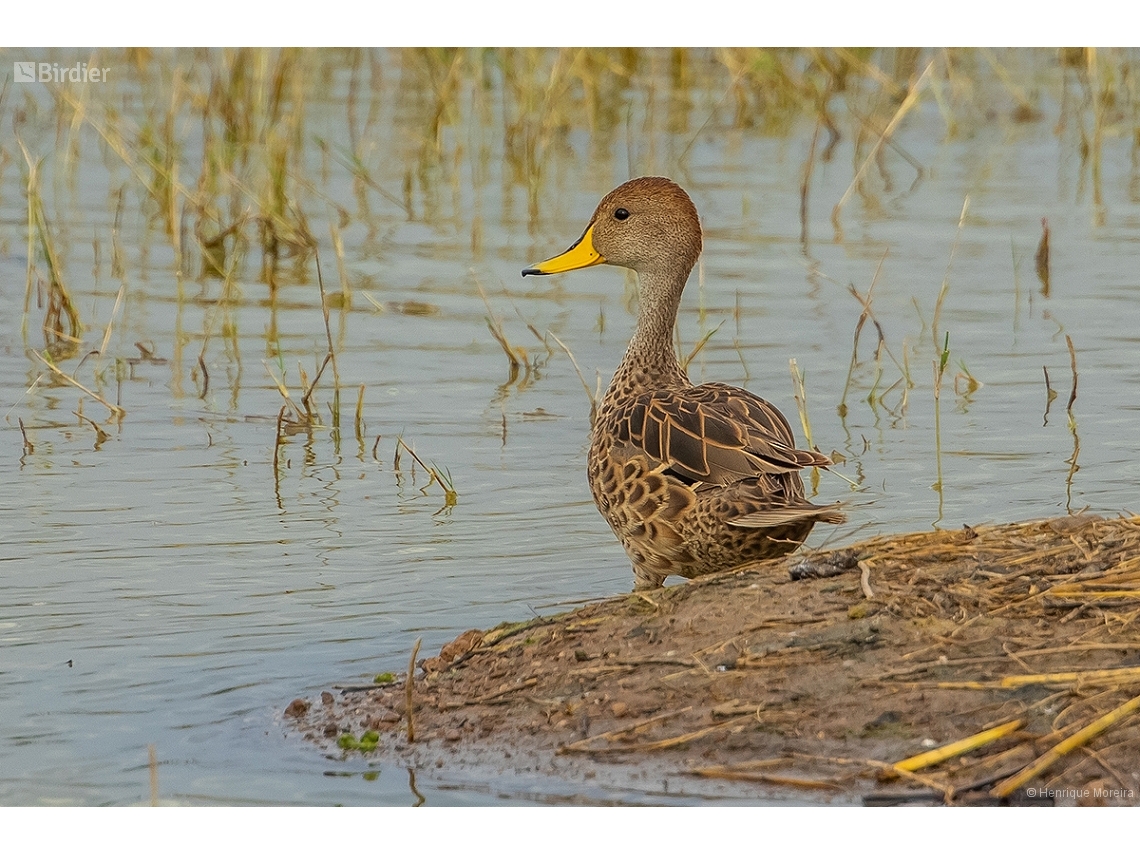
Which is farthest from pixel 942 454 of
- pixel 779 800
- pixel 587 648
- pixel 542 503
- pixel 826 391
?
pixel 779 800

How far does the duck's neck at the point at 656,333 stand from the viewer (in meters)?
6.39

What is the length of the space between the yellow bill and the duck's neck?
0.26m

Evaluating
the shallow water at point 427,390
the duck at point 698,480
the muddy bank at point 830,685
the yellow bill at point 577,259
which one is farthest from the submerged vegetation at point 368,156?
the muddy bank at point 830,685

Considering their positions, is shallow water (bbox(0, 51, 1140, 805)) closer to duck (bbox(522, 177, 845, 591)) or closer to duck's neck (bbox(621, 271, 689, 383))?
duck (bbox(522, 177, 845, 591))

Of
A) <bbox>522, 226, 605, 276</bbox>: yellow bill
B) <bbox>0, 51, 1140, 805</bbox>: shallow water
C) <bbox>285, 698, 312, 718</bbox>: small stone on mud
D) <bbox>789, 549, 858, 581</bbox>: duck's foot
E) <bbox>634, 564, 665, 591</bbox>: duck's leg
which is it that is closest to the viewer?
<bbox>285, 698, 312, 718</bbox>: small stone on mud

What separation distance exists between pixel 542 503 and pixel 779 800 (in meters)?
2.94

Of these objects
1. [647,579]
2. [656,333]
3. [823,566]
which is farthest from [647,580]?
[656,333]

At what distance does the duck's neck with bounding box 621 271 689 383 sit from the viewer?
639 cm

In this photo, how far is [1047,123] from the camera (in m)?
14.2

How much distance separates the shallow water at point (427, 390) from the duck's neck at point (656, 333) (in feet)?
2.22

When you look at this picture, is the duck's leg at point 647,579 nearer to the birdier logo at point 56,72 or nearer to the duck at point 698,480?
the duck at point 698,480

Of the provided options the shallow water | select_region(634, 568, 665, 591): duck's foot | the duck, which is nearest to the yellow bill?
the shallow water

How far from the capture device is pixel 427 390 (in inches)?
331

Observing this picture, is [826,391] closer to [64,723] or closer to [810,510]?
[810,510]
